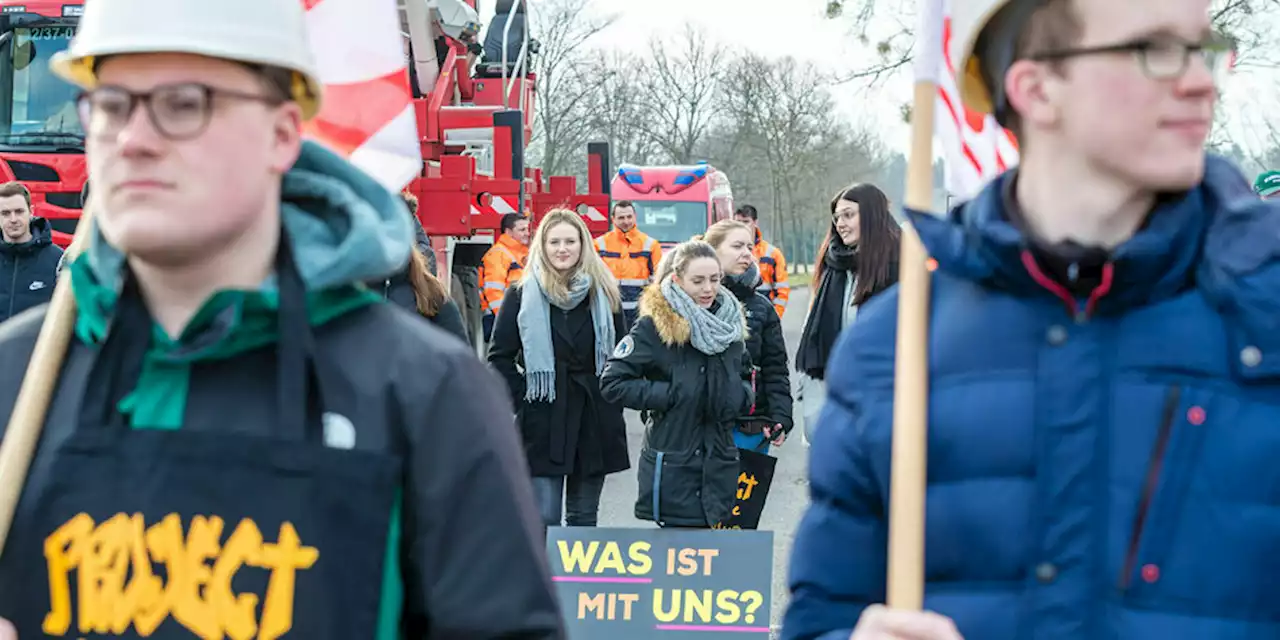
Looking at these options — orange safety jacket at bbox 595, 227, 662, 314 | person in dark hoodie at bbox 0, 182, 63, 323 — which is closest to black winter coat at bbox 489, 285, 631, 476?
person in dark hoodie at bbox 0, 182, 63, 323

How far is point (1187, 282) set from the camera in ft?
6.67

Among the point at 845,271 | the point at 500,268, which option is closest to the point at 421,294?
the point at 845,271

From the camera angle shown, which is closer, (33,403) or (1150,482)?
(1150,482)

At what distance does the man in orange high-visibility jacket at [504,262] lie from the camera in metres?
14.5

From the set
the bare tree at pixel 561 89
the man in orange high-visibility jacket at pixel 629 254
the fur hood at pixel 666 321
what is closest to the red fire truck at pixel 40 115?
the man in orange high-visibility jacket at pixel 629 254

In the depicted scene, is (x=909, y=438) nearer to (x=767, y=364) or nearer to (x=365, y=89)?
(x=365, y=89)

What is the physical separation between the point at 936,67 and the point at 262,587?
1.24 metres

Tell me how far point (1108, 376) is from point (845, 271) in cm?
587

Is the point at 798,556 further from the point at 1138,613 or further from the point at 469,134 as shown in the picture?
the point at 469,134

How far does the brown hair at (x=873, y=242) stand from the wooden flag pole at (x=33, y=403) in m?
5.45

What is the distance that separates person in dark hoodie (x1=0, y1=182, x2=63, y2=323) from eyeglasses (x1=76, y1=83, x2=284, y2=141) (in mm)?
7704

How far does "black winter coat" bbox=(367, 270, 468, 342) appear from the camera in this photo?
5.88 meters

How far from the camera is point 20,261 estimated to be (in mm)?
9391

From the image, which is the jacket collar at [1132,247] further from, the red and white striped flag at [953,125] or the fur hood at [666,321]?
the fur hood at [666,321]
